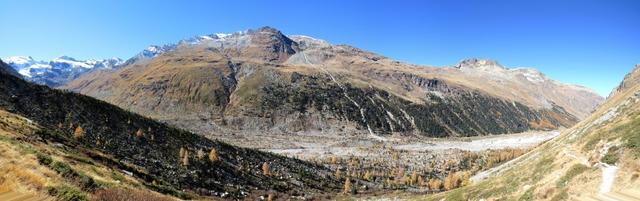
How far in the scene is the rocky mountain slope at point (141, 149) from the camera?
38.9 metres

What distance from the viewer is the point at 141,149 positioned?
53250 millimetres

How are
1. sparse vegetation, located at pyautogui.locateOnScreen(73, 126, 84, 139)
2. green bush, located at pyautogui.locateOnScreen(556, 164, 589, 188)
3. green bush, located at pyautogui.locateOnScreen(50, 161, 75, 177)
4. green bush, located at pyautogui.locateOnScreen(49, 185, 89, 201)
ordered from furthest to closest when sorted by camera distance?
sparse vegetation, located at pyautogui.locateOnScreen(73, 126, 84, 139)
green bush, located at pyautogui.locateOnScreen(556, 164, 589, 188)
green bush, located at pyautogui.locateOnScreen(50, 161, 75, 177)
green bush, located at pyautogui.locateOnScreen(49, 185, 89, 201)

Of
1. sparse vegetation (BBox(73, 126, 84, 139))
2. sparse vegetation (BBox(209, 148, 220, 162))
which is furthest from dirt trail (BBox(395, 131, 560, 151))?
sparse vegetation (BBox(73, 126, 84, 139))

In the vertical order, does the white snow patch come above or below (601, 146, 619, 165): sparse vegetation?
below

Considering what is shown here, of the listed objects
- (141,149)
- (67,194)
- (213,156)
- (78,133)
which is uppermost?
(78,133)

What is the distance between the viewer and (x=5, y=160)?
74.6 feet

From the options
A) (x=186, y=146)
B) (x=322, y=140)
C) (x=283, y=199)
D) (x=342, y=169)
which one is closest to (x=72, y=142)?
(x=186, y=146)

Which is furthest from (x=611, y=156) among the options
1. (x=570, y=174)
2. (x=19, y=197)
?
(x=19, y=197)

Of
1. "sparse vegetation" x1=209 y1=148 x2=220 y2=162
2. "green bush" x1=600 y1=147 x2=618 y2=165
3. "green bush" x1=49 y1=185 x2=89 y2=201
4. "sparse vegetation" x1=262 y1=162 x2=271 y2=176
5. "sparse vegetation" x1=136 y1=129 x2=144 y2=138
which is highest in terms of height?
"green bush" x1=600 y1=147 x2=618 y2=165

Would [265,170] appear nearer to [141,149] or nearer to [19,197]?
[141,149]

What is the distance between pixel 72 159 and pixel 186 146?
3182 centimetres

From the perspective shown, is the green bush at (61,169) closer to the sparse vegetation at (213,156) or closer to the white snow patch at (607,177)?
the white snow patch at (607,177)

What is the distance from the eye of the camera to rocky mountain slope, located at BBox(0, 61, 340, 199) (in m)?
38.9

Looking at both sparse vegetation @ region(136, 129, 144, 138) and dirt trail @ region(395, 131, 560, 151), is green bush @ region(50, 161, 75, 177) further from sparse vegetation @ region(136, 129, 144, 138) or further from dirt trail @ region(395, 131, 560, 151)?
dirt trail @ region(395, 131, 560, 151)
